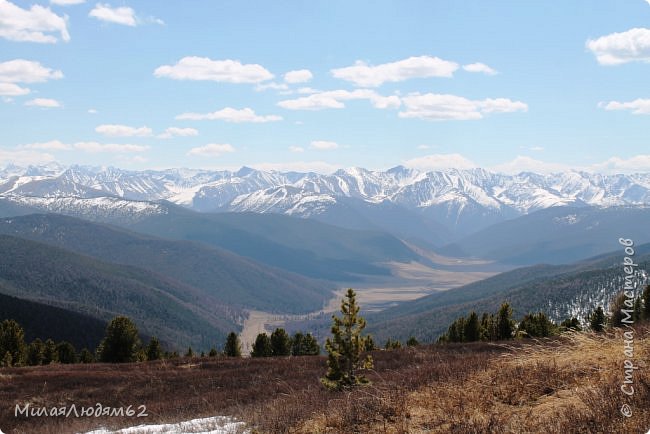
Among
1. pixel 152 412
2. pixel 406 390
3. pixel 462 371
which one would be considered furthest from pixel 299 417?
pixel 152 412

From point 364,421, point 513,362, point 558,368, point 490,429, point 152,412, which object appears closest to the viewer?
point 490,429

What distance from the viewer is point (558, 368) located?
1024cm

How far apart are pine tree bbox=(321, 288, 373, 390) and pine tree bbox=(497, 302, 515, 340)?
40.8m

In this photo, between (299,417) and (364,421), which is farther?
(299,417)

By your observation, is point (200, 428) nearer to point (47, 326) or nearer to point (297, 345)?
point (297, 345)

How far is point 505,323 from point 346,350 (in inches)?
1732

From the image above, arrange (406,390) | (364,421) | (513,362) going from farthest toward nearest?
(513,362), (406,390), (364,421)

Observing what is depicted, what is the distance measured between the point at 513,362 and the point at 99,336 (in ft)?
708

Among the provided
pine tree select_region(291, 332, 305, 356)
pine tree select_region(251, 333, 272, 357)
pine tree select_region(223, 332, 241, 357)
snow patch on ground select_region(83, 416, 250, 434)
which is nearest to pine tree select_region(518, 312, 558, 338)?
Result: pine tree select_region(291, 332, 305, 356)

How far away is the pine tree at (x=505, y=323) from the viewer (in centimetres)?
5366

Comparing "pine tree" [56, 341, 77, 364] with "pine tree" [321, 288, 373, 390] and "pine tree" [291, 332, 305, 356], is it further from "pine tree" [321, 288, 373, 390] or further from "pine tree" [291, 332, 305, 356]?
"pine tree" [321, 288, 373, 390]

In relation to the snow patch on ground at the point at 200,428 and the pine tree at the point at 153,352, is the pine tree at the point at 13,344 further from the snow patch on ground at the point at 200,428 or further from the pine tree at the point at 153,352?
the snow patch on ground at the point at 200,428

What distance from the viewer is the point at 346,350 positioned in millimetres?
16500

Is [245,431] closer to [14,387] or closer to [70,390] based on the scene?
[70,390]
